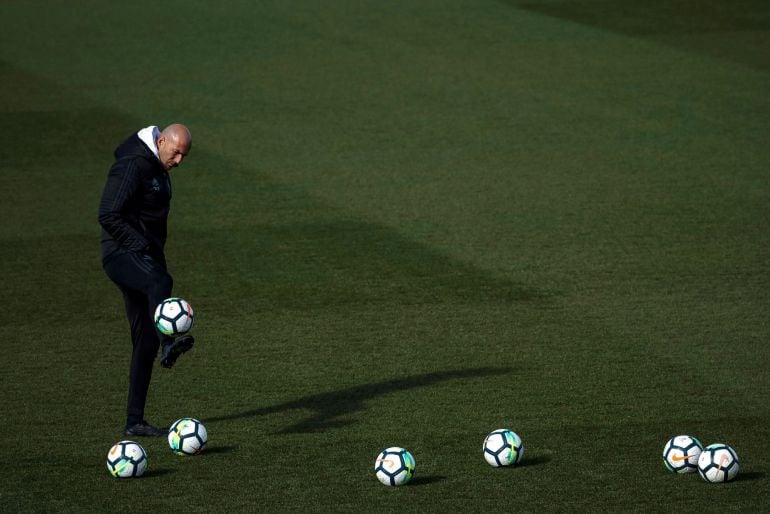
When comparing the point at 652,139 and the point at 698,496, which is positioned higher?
the point at 652,139

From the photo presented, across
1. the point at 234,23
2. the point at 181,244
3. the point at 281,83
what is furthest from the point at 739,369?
the point at 234,23

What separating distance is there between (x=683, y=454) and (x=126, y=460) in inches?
149

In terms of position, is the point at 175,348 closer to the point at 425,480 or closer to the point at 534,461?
the point at 425,480

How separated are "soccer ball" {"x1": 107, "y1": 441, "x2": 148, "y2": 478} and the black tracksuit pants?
769mm

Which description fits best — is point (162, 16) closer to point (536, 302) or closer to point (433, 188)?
point (433, 188)

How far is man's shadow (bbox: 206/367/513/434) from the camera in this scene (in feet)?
32.3

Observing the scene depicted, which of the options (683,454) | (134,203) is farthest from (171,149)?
(683,454)

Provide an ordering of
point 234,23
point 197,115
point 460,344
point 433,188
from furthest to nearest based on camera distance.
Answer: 1. point 234,23
2. point 197,115
3. point 433,188
4. point 460,344

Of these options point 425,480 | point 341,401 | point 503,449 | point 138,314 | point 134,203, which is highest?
point 134,203

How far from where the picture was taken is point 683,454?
870 centimetres

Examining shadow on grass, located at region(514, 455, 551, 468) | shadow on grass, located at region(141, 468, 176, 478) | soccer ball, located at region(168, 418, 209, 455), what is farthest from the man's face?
shadow on grass, located at region(514, 455, 551, 468)

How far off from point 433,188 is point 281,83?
667cm

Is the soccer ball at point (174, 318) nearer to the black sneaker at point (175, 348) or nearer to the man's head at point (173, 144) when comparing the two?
the black sneaker at point (175, 348)

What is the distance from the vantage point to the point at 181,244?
48.7 feet
